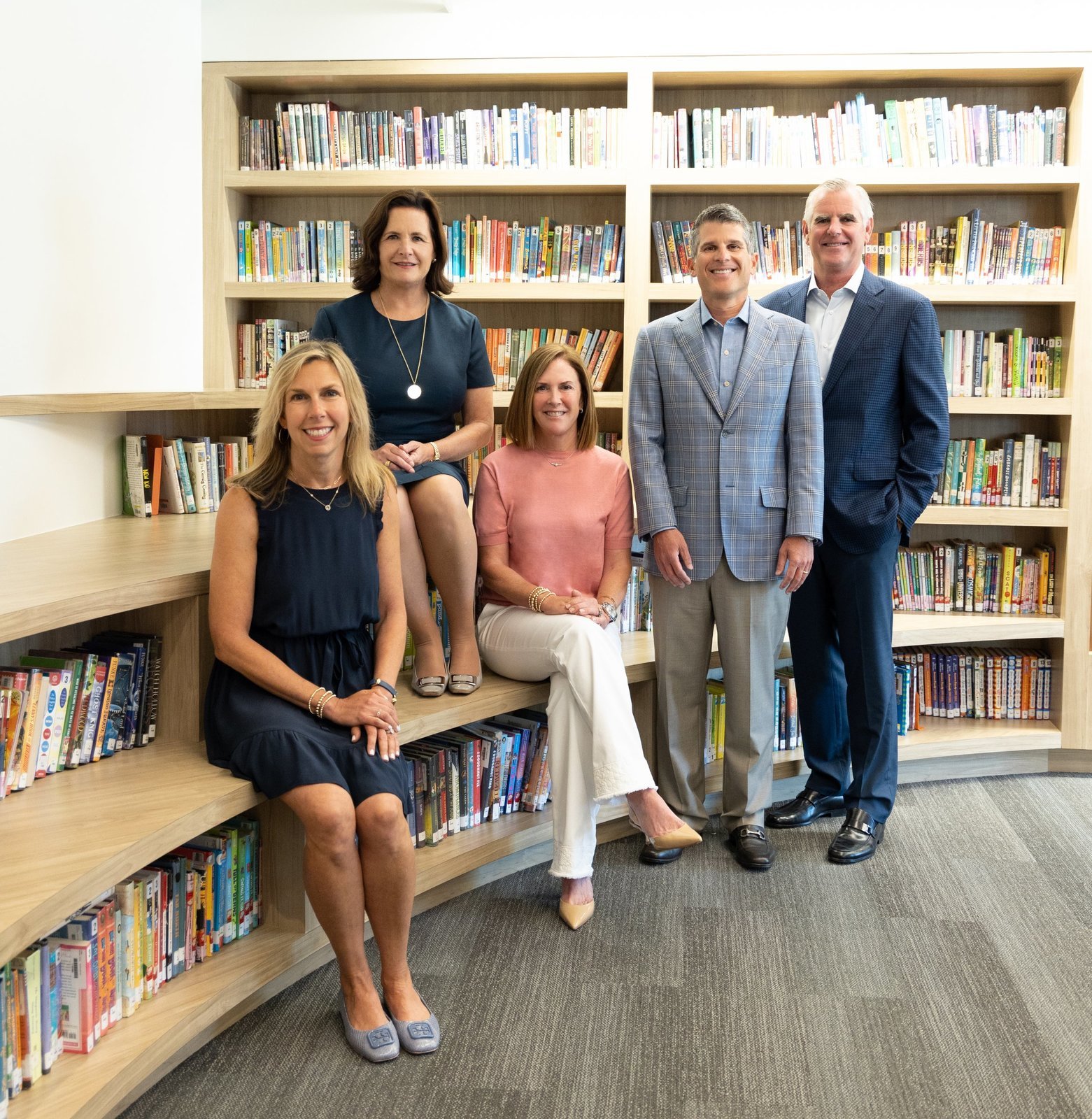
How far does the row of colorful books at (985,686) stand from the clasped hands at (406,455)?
6.61 feet

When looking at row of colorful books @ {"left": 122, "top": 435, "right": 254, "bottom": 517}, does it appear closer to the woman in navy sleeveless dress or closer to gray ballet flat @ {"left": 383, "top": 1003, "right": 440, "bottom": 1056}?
the woman in navy sleeveless dress

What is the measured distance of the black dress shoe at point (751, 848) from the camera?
3.02 meters

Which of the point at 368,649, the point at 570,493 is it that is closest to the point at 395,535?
the point at 368,649

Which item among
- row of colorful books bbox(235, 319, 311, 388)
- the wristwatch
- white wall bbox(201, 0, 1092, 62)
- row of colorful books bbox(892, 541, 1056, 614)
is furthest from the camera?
row of colorful books bbox(235, 319, 311, 388)

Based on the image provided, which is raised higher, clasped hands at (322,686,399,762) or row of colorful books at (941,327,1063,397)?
row of colorful books at (941,327,1063,397)

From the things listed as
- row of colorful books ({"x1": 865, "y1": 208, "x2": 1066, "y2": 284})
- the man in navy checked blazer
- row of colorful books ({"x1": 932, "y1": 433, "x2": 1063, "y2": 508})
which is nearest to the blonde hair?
the man in navy checked blazer

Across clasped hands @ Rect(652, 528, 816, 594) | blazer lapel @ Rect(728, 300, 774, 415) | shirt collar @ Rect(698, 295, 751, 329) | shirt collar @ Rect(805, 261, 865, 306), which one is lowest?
clasped hands @ Rect(652, 528, 816, 594)

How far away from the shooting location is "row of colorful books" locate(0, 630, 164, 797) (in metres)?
2.16

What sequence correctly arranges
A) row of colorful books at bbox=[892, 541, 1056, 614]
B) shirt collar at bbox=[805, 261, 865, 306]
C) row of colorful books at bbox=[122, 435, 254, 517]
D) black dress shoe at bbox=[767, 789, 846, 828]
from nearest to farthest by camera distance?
1. shirt collar at bbox=[805, 261, 865, 306]
2. black dress shoe at bbox=[767, 789, 846, 828]
3. row of colorful books at bbox=[122, 435, 254, 517]
4. row of colorful books at bbox=[892, 541, 1056, 614]

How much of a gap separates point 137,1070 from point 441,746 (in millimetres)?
1116

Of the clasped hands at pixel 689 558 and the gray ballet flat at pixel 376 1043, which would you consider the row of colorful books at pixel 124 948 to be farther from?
the clasped hands at pixel 689 558

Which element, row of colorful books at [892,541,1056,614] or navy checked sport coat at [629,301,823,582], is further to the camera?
row of colorful books at [892,541,1056,614]

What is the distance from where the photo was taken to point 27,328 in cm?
296

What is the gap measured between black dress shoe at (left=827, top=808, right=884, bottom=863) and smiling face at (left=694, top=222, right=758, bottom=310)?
4.70 feet
